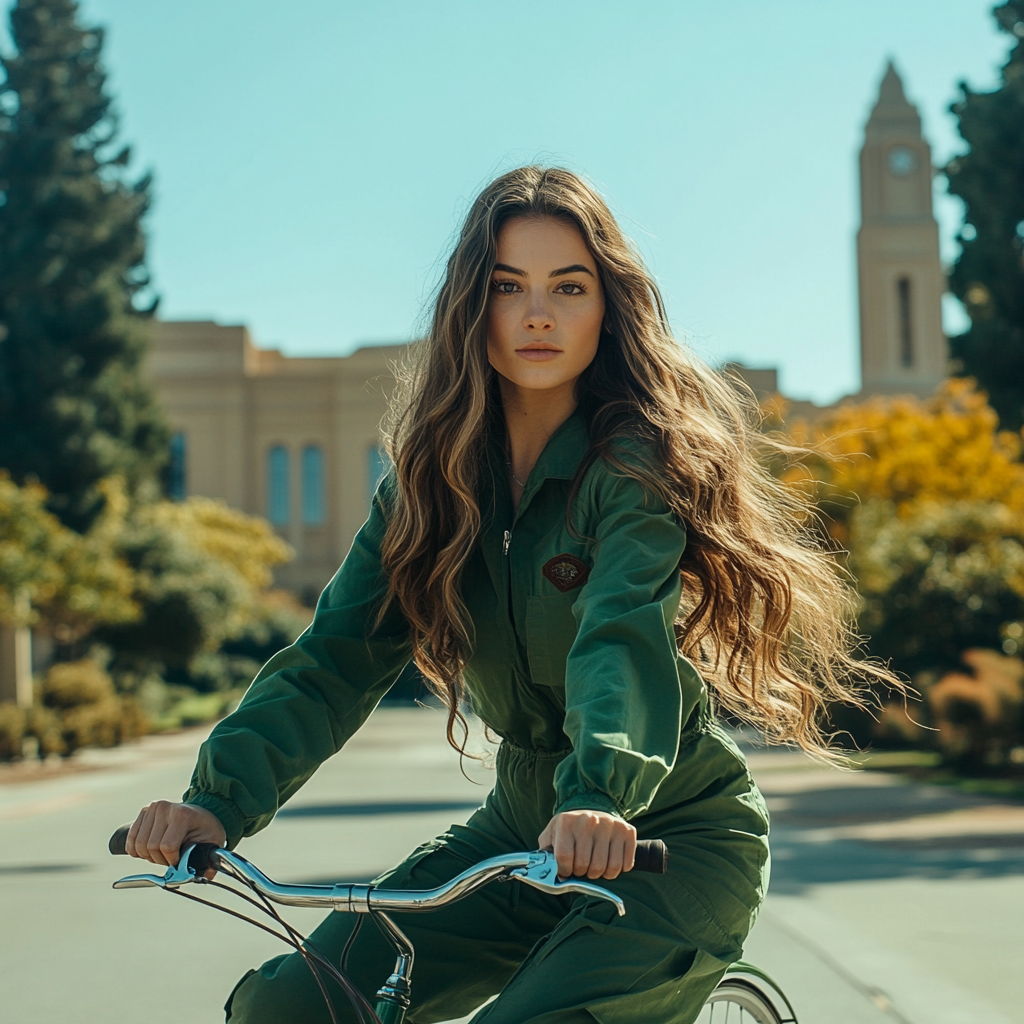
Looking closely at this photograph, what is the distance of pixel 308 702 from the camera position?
2859 millimetres

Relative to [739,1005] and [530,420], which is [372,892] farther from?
[739,1005]

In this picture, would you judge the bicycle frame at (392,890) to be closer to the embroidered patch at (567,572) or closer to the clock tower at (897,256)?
the embroidered patch at (567,572)

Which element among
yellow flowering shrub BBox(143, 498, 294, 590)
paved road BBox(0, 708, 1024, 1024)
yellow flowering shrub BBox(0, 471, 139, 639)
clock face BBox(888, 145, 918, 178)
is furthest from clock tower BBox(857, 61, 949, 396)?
paved road BBox(0, 708, 1024, 1024)

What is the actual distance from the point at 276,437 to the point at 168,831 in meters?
77.8

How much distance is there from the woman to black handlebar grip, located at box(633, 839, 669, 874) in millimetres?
126

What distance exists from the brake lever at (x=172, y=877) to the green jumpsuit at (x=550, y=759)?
16 cm

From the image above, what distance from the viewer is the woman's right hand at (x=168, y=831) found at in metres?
2.57

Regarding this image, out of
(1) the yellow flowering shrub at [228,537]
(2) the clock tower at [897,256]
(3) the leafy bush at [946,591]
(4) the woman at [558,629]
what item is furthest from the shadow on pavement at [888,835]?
(2) the clock tower at [897,256]

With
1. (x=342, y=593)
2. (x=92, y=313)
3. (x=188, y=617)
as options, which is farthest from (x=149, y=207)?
(x=342, y=593)

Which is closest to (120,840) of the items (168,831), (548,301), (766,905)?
(168,831)

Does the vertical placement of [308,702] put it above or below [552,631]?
below

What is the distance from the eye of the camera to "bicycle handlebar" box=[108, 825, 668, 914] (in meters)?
2.18

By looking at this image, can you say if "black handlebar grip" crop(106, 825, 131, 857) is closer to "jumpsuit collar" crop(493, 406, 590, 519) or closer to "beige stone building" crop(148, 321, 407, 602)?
"jumpsuit collar" crop(493, 406, 590, 519)

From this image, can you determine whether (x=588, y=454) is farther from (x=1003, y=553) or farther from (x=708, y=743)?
(x=1003, y=553)
